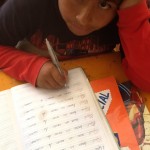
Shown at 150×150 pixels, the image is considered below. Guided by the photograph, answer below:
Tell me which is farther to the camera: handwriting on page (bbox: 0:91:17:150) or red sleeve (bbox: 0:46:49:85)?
red sleeve (bbox: 0:46:49:85)

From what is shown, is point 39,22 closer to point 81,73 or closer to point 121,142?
point 81,73

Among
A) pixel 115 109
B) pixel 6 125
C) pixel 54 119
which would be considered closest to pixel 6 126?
pixel 6 125

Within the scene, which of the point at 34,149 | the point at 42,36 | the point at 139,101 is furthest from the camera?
the point at 42,36

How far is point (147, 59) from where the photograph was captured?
0.71 m

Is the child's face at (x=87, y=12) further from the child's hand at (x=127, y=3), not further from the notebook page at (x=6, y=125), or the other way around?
the notebook page at (x=6, y=125)

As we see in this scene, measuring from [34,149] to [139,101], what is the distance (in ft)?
0.91

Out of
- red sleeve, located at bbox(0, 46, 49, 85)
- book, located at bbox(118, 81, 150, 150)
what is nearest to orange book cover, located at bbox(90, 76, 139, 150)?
book, located at bbox(118, 81, 150, 150)

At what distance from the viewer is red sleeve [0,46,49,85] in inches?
26.3

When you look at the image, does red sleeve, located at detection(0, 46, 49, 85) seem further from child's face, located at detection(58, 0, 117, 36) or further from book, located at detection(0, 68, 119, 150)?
child's face, located at detection(58, 0, 117, 36)

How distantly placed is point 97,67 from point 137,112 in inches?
6.4

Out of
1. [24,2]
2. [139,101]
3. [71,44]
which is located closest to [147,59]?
[139,101]

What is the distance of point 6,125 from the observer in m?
0.59

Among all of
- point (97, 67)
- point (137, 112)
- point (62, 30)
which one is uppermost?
point (62, 30)

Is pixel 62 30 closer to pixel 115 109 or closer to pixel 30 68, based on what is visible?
pixel 30 68
